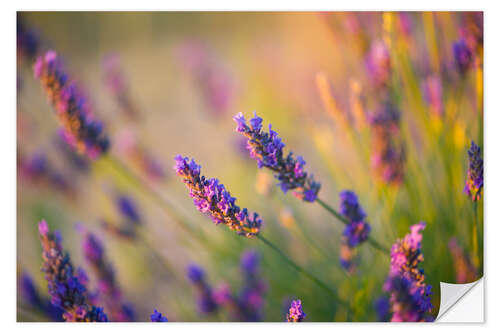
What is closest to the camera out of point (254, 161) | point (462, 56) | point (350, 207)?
point (350, 207)

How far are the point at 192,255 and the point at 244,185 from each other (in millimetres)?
488

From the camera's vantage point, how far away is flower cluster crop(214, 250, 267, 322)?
142cm

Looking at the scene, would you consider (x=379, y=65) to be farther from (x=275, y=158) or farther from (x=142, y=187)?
(x=142, y=187)

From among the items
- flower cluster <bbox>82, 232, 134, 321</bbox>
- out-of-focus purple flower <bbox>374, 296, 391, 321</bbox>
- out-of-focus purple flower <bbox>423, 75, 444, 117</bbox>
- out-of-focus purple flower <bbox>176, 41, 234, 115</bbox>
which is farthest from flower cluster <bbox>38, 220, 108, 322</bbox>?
out-of-focus purple flower <bbox>423, 75, 444, 117</bbox>

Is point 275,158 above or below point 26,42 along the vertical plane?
below

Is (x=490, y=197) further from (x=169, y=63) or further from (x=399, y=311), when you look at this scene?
(x=169, y=63)

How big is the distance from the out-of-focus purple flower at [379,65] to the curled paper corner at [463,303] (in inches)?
31.1

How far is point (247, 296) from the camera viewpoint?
143 cm

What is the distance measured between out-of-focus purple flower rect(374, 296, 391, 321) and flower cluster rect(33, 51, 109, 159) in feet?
3.72

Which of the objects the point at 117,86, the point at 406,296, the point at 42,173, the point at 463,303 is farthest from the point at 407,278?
the point at 42,173

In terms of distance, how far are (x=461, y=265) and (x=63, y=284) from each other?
131 cm

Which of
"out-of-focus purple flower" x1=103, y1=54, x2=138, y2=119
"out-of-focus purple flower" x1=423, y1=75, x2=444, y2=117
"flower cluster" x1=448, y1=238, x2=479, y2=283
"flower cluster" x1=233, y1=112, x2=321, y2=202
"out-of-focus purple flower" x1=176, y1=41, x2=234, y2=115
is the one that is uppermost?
"out-of-focus purple flower" x1=176, y1=41, x2=234, y2=115

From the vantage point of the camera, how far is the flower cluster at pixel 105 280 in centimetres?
133

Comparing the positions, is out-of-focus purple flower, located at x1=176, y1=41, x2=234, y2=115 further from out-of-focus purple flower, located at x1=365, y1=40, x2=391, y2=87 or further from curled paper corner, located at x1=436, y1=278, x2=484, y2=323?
curled paper corner, located at x1=436, y1=278, x2=484, y2=323
